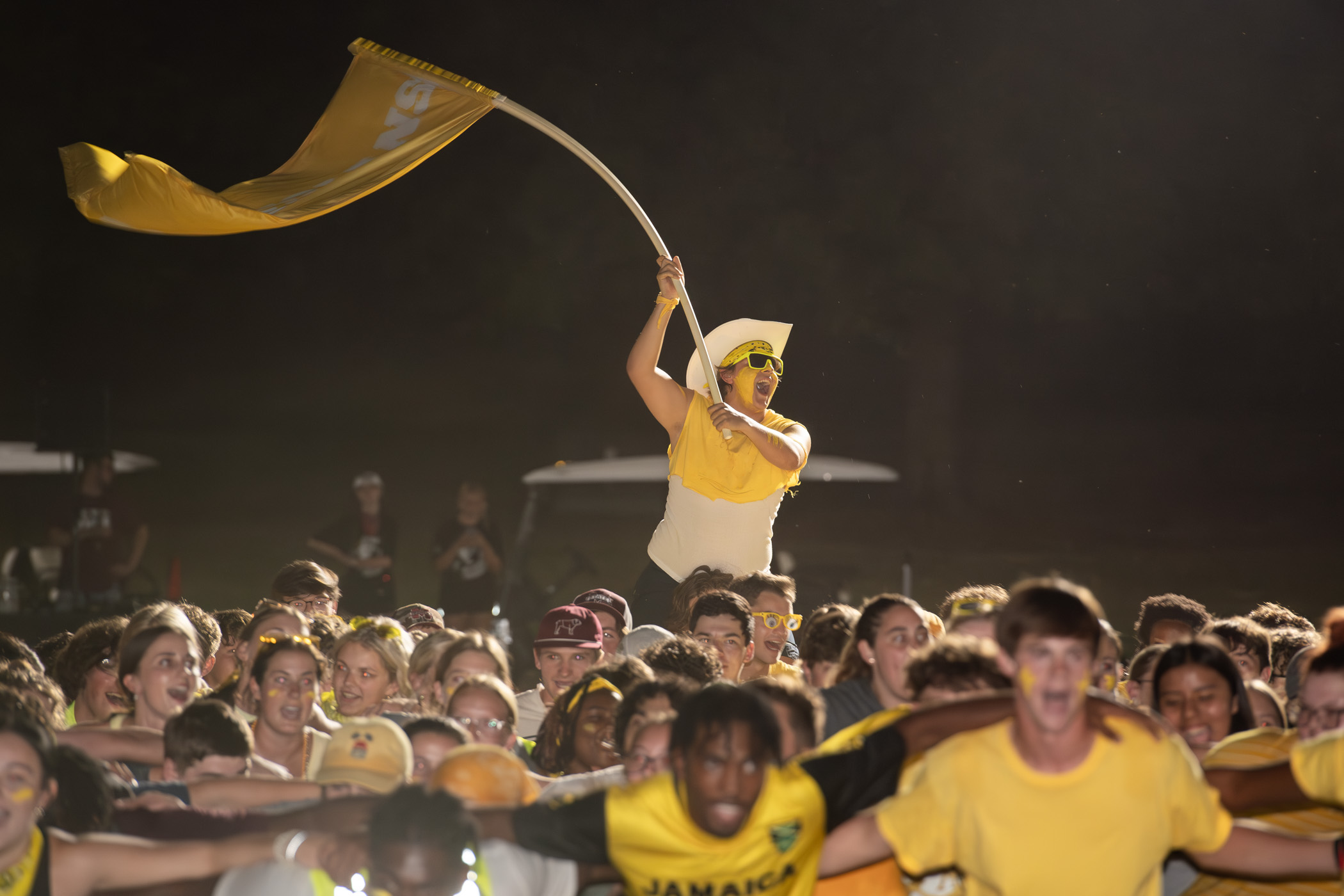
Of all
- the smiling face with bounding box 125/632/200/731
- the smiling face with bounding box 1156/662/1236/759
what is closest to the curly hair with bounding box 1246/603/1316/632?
the smiling face with bounding box 1156/662/1236/759

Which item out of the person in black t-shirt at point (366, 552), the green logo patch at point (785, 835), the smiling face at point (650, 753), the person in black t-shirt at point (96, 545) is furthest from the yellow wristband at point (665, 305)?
the person in black t-shirt at point (96, 545)

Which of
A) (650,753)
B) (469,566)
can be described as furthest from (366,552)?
(650,753)

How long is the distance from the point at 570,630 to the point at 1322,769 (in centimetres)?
222

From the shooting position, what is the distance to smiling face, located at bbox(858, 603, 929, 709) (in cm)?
265

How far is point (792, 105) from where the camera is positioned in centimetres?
1009

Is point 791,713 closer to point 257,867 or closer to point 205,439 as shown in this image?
point 257,867

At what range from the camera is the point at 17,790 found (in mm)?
1851

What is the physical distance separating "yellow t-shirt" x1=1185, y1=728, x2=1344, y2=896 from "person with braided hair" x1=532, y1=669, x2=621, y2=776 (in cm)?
125

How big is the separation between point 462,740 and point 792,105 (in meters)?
8.54

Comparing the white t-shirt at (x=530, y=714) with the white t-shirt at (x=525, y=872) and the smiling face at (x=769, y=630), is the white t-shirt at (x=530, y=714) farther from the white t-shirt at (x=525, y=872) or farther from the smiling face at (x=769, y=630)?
the white t-shirt at (x=525, y=872)

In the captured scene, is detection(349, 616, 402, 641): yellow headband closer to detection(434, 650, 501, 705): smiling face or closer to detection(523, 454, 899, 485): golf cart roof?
detection(434, 650, 501, 705): smiling face

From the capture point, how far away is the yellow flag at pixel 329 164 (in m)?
4.12

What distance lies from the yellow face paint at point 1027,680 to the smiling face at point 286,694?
1.78 meters

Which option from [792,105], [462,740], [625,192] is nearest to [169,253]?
[792,105]
